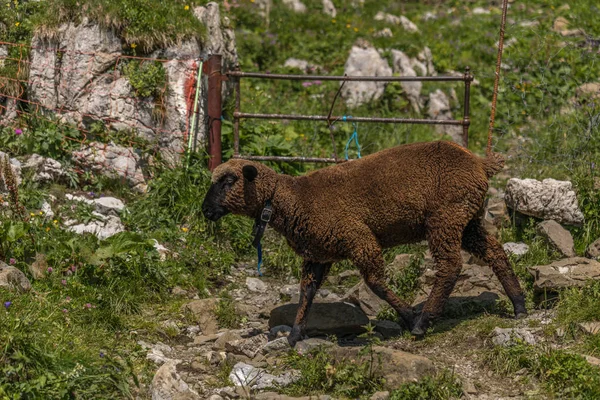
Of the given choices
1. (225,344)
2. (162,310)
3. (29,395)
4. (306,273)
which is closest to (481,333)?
(306,273)

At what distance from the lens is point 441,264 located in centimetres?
779

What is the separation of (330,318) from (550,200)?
317 cm

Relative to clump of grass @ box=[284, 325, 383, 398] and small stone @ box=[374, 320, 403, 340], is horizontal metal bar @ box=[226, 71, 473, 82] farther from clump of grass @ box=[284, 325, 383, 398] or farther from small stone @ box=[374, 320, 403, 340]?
clump of grass @ box=[284, 325, 383, 398]

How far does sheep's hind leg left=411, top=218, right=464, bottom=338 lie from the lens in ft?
25.2

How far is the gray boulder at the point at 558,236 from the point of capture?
9.20 meters

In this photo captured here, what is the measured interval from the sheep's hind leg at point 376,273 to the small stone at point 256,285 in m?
2.06

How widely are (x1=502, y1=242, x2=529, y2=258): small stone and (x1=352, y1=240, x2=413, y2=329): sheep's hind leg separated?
2.04m

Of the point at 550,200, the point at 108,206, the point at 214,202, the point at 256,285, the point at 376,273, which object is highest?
the point at 214,202

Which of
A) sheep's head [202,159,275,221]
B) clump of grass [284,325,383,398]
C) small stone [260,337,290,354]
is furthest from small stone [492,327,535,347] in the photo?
sheep's head [202,159,275,221]

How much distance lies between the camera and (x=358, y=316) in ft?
26.4

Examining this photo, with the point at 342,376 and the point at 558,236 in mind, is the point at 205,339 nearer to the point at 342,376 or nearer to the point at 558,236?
the point at 342,376

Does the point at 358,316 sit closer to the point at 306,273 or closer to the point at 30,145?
the point at 306,273

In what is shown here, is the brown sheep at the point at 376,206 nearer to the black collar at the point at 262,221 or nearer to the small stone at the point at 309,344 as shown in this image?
the black collar at the point at 262,221

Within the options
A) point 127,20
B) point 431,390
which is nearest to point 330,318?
point 431,390
